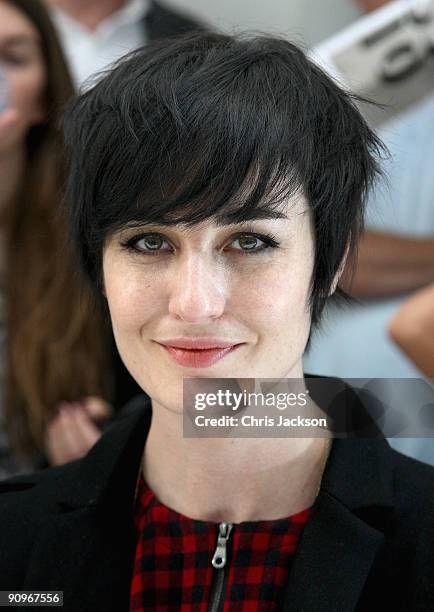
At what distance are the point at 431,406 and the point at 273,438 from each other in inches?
9.6

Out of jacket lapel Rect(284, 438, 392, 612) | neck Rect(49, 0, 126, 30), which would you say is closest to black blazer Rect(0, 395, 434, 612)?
jacket lapel Rect(284, 438, 392, 612)

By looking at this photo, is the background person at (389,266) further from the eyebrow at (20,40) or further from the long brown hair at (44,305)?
the eyebrow at (20,40)

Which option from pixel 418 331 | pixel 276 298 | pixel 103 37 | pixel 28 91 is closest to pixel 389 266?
pixel 418 331

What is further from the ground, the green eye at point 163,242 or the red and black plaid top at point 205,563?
the green eye at point 163,242

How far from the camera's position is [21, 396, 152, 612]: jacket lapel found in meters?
1.12

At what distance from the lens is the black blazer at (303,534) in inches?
40.4

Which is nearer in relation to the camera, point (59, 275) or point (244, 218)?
point (244, 218)

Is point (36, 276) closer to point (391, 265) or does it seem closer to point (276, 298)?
point (391, 265)

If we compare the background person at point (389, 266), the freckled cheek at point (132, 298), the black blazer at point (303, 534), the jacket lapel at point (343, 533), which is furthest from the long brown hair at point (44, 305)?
the jacket lapel at point (343, 533)

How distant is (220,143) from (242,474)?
384 millimetres

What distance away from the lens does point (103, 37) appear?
7.06ft

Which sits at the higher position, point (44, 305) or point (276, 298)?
point (276, 298)

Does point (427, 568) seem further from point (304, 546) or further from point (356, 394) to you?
point (356, 394)

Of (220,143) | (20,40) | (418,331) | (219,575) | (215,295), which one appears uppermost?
(20,40)
